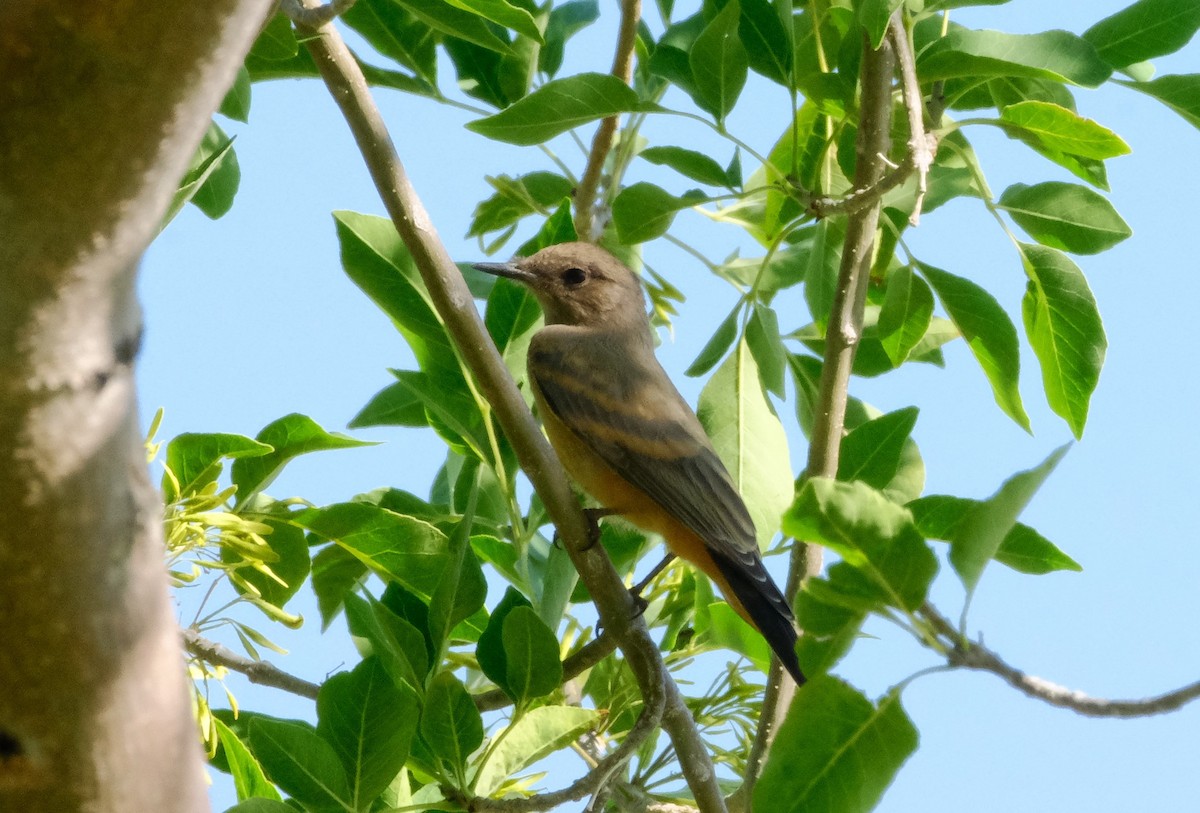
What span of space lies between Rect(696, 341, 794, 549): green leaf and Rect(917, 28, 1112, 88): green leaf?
1013 mm

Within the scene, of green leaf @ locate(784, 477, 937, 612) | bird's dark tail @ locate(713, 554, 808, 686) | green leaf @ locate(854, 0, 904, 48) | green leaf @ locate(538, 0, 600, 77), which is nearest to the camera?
green leaf @ locate(784, 477, 937, 612)

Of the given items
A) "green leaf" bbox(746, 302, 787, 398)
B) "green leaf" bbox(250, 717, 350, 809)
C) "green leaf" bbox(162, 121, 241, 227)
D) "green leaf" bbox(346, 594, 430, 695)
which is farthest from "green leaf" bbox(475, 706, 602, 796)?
"green leaf" bbox(162, 121, 241, 227)

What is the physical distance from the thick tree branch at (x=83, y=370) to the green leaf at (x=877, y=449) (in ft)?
8.14

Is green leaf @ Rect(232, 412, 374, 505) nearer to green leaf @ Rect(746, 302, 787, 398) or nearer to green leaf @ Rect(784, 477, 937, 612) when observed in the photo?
green leaf @ Rect(746, 302, 787, 398)

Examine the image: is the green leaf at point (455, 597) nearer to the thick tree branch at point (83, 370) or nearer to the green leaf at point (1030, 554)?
the green leaf at point (1030, 554)

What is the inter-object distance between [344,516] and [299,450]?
0.20 meters

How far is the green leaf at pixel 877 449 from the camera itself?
3492mm

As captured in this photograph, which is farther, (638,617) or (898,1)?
(638,617)

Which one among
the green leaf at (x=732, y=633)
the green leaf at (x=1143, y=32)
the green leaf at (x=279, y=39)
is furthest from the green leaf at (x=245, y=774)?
the green leaf at (x=1143, y=32)

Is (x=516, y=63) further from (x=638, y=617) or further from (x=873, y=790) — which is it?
(x=873, y=790)

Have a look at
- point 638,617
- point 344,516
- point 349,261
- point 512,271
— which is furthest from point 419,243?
point 512,271

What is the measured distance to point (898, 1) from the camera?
9.07 feet

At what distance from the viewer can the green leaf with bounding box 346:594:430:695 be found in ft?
9.00

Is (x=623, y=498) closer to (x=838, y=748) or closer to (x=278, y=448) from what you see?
(x=278, y=448)
